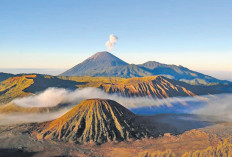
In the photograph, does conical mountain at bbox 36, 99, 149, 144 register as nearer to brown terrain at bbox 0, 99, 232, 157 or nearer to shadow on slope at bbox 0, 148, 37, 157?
brown terrain at bbox 0, 99, 232, 157

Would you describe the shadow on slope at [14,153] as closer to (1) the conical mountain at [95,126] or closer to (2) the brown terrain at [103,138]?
(2) the brown terrain at [103,138]

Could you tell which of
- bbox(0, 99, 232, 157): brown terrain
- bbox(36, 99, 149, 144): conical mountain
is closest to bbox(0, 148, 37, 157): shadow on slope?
bbox(0, 99, 232, 157): brown terrain

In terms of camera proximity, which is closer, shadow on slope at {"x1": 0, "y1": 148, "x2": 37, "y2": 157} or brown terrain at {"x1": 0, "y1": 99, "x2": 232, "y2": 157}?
shadow on slope at {"x1": 0, "y1": 148, "x2": 37, "y2": 157}

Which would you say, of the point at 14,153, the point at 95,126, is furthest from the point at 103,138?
the point at 14,153

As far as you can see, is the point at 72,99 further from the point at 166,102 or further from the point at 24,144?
the point at 24,144

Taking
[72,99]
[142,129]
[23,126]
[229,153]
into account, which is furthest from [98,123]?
[72,99]

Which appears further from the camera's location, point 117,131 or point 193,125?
point 193,125

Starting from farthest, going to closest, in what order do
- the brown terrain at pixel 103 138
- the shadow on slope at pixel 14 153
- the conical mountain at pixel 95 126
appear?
1. the conical mountain at pixel 95 126
2. the brown terrain at pixel 103 138
3. the shadow on slope at pixel 14 153

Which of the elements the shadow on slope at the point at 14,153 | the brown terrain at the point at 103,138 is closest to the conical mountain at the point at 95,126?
the brown terrain at the point at 103,138
